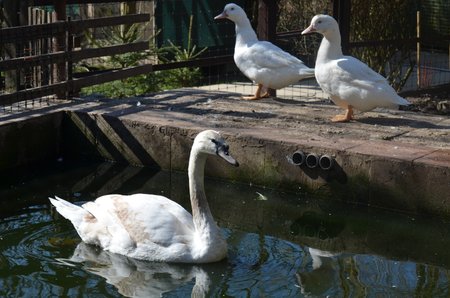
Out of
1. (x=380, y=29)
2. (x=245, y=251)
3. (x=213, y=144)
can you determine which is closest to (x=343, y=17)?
(x=380, y=29)

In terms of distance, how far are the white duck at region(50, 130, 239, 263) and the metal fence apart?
9.13 feet

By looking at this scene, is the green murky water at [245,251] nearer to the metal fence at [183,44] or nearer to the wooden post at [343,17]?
the metal fence at [183,44]

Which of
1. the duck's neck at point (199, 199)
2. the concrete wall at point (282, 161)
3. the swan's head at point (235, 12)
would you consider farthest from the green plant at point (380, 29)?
the duck's neck at point (199, 199)

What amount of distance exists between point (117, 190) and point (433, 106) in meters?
4.89

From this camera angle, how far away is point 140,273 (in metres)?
6.51

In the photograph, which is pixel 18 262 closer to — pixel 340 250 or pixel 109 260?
pixel 109 260

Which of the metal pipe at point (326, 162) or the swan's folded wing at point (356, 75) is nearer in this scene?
the metal pipe at point (326, 162)

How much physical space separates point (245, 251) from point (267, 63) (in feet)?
11.9

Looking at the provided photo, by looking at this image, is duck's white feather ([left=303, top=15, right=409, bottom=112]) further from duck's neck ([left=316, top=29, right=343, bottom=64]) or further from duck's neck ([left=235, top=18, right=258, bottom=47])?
A: duck's neck ([left=235, top=18, right=258, bottom=47])

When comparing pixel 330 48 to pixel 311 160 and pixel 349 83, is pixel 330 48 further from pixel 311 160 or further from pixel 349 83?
pixel 311 160

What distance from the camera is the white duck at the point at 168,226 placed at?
653 cm

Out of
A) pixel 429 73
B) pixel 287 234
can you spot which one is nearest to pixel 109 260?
pixel 287 234

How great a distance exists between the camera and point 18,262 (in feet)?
21.7

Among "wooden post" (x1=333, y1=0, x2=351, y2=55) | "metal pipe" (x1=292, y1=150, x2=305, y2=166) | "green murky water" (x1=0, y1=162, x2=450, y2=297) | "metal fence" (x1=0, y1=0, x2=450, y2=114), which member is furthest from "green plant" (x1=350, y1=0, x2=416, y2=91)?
"green murky water" (x1=0, y1=162, x2=450, y2=297)
